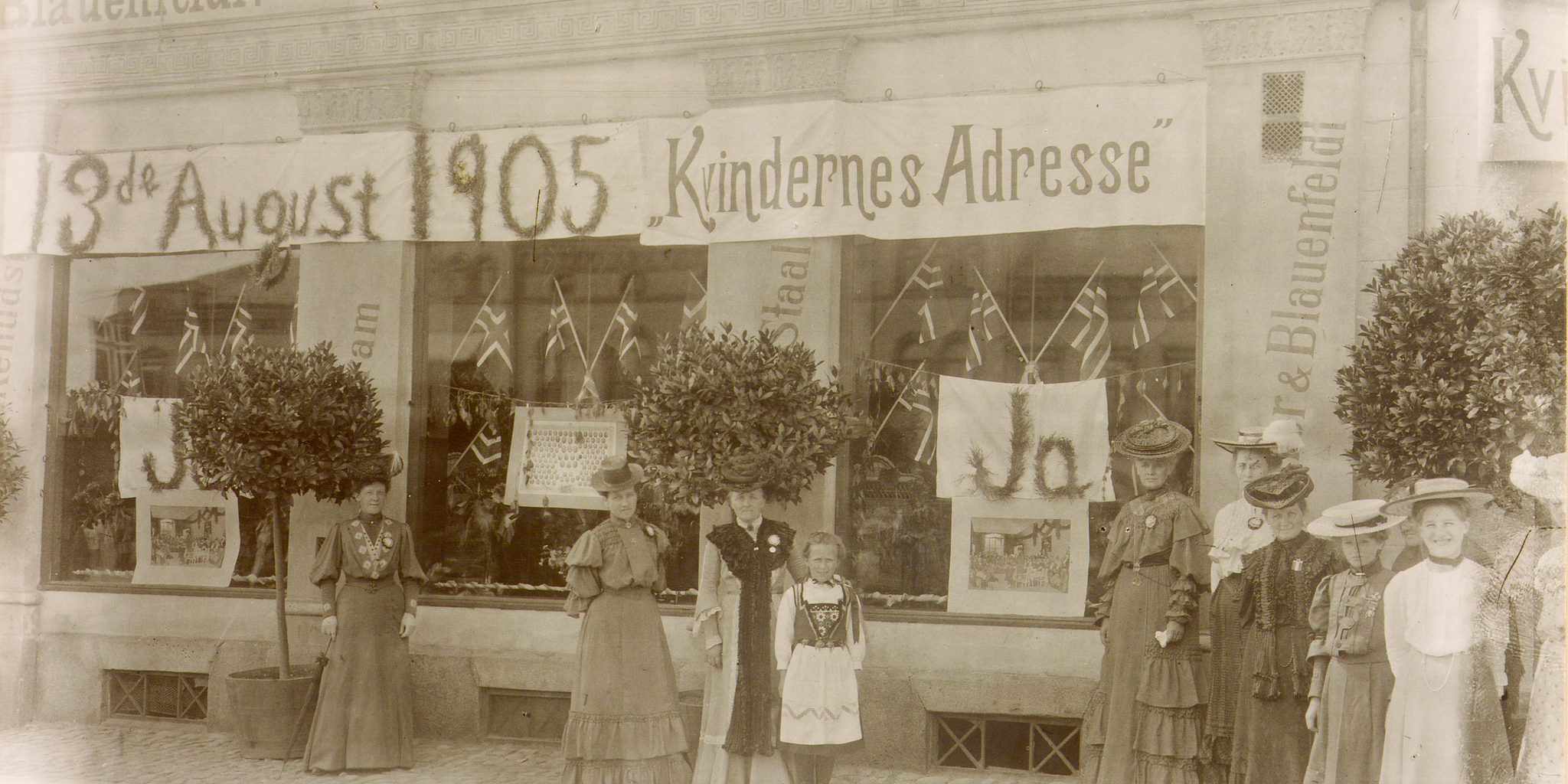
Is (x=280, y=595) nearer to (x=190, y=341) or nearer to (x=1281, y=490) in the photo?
(x=190, y=341)

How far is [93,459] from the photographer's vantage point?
9.69 meters

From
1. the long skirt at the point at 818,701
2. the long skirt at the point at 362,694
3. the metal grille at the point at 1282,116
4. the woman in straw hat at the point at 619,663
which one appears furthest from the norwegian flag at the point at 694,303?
the metal grille at the point at 1282,116

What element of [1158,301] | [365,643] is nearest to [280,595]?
[365,643]

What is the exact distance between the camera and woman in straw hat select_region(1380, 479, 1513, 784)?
17.9ft

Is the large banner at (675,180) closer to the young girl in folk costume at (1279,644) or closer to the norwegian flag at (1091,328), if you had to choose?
the norwegian flag at (1091,328)

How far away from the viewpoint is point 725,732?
6.82 metres

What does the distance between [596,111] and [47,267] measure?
15.5 ft

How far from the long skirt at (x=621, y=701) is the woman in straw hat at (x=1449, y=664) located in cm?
364

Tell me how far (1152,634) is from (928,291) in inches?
110

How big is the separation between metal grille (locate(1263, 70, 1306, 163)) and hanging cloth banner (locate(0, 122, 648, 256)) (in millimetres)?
4015

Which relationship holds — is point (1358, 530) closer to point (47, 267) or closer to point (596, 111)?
point (596, 111)

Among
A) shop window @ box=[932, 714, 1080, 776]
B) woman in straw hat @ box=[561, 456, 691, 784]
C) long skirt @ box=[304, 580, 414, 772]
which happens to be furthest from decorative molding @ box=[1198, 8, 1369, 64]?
long skirt @ box=[304, 580, 414, 772]

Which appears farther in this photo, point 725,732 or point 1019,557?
point 1019,557

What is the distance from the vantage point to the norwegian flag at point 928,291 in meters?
Answer: 8.16
